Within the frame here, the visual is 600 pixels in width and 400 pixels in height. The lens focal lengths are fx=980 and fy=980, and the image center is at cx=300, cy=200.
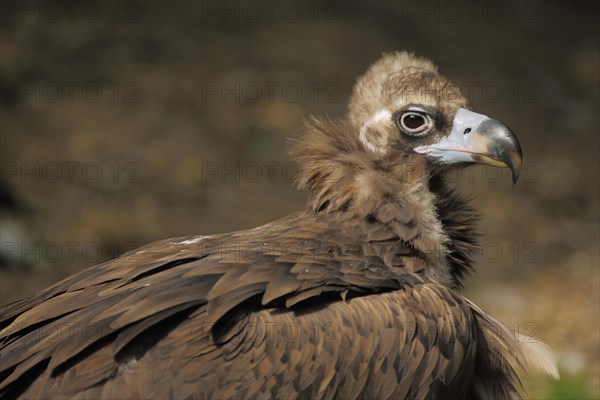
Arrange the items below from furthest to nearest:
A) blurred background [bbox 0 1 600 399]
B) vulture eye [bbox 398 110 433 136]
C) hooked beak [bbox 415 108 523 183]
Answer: blurred background [bbox 0 1 600 399] → vulture eye [bbox 398 110 433 136] → hooked beak [bbox 415 108 523 183]

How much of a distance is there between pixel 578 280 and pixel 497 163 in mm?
4898

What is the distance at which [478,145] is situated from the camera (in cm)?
518

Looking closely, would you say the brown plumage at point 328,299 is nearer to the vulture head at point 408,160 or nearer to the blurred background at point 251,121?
the vulture head at point 408,160

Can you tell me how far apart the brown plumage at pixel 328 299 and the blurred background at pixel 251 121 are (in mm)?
2821

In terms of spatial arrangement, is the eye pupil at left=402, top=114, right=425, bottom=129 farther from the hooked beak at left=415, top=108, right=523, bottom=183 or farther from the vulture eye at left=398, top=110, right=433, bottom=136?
the hooked beak at left=415, top=108, right=523, bottom=183

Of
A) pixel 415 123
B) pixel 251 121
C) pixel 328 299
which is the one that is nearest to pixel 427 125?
pixel 415 123

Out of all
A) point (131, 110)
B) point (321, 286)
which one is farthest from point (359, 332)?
point (131, 110)

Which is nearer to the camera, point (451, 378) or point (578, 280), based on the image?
point (451, 378)

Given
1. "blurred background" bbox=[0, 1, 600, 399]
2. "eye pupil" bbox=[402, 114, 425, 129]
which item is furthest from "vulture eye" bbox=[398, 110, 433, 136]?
"blurred background" bbox=[0, 1, 600, 399]

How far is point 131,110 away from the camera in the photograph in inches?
480

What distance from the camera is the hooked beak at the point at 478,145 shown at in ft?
16.8

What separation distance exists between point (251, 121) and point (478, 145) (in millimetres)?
7183

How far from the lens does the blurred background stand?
375 inches

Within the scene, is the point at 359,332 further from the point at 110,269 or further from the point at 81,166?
the point at 81,166
